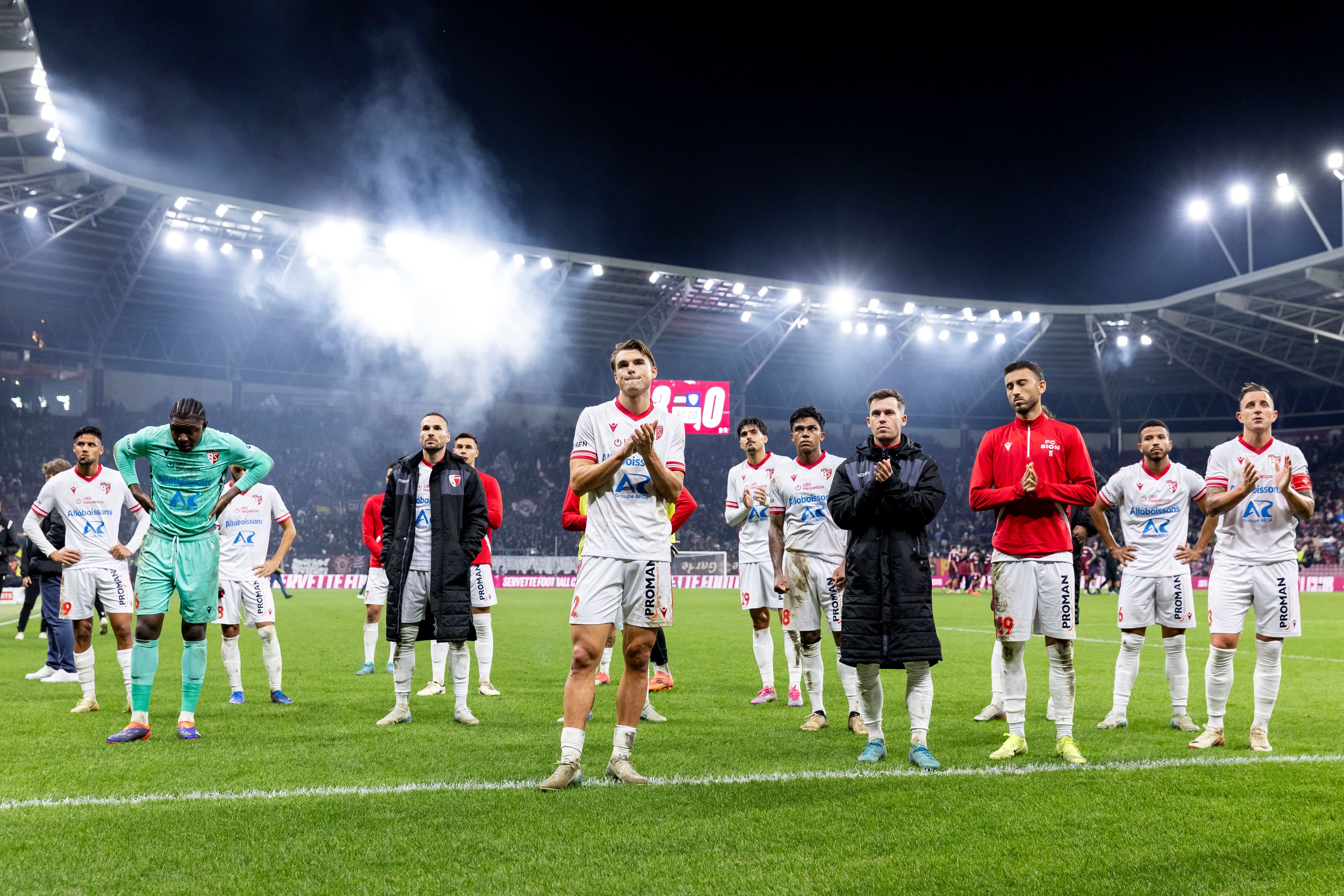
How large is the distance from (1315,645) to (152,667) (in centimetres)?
1546

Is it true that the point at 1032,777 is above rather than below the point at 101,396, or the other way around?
below

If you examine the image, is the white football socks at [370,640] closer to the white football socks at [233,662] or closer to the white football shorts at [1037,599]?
the white football socks at [233,662]

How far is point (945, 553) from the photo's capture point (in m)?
43.0

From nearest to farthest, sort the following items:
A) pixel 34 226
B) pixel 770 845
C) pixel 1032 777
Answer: pixel 770 845, pixel 1032 777, pixel 34 226

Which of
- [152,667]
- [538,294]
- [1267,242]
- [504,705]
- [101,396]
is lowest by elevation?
[504,705]

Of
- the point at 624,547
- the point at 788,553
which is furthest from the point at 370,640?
the point at 624,547

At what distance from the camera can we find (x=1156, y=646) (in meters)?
14.2

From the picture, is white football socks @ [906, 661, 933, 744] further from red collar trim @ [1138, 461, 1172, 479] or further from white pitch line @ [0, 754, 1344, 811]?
red collar trim @ [1138, 461, 1172, 479]

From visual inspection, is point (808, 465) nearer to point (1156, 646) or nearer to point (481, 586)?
point (481, 586)

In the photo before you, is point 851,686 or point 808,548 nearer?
point 851,686

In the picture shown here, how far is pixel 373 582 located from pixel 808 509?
19.3 ft

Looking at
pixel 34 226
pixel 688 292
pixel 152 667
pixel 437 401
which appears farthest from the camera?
pixel 437 401

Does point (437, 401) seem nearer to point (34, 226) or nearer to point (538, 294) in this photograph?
point (538, 294)

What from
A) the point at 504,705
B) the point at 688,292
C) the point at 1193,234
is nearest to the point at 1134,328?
the point at 1193,234
